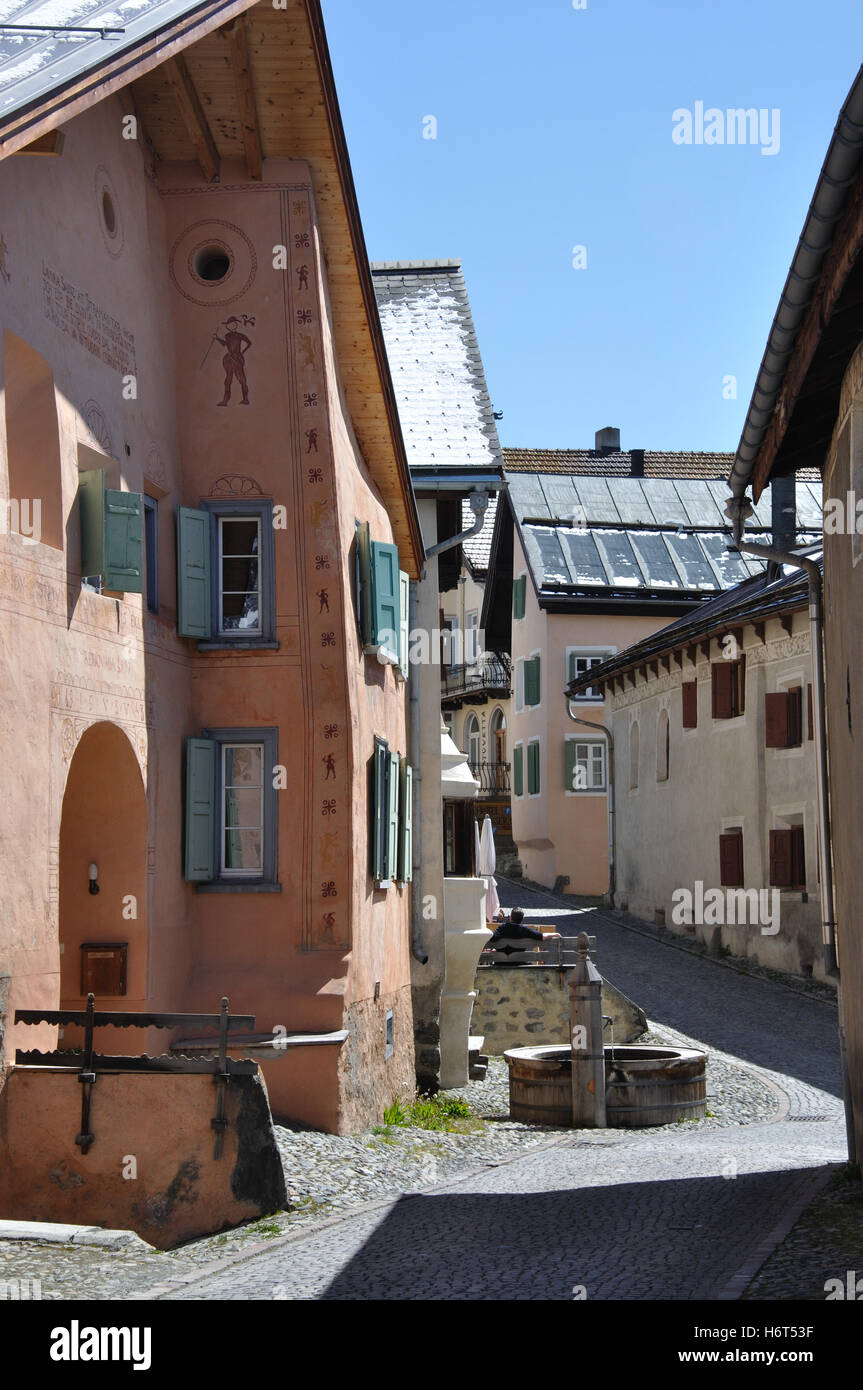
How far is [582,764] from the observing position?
41188 mm

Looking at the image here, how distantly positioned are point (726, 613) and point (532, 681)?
1368 centimetres

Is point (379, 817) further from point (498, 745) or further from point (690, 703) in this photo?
point (498, 745)

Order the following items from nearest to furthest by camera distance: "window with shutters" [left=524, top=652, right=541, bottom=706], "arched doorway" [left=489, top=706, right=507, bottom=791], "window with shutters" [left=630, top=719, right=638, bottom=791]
→ 1. "window with shutters" [left=630, top=719, right=638, bottom=791]
2. "window with shutters" [left=524, top=652, right=541, bottom=706]
3. "arched doorway" [left=489, top=706, right=507, bottom=791]

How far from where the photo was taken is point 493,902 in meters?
26.3

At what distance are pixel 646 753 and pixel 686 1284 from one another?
28376mm

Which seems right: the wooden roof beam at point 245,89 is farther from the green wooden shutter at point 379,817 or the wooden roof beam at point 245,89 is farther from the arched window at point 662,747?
the arched window at point 662,747

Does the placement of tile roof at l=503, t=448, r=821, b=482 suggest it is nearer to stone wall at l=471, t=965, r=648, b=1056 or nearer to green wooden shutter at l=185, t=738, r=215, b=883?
stone wall at l=471, t=965, r=648, b=1056

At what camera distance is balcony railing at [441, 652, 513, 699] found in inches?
2099

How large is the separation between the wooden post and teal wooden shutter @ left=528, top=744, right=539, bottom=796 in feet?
82.8

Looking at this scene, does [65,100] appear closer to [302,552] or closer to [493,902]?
[302,552]

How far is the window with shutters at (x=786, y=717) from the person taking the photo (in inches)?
→ 1075

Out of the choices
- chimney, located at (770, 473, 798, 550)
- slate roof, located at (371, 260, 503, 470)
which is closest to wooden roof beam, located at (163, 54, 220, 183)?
slate roof, located at (371, 260, 503, 470)

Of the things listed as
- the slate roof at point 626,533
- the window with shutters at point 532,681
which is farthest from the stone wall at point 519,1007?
the window with shutters at point 532,681
